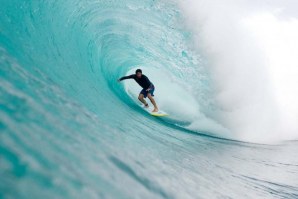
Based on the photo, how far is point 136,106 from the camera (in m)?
8.55

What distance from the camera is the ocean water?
2387mm

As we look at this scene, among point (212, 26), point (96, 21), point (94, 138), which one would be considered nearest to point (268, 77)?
Result: point (212, 26)

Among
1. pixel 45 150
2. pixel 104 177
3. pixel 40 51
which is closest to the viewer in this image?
pixel 45 150

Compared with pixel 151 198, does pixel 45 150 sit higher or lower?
lower

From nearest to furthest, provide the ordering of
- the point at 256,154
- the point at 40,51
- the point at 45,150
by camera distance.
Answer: the point at 45,150
the point at 40,51
the point at 256,154

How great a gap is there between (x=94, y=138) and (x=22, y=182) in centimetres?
168

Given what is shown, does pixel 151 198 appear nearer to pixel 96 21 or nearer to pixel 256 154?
pixel 256 154

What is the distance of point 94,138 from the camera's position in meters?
3.34

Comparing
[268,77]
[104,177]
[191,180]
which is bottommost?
[104,177]

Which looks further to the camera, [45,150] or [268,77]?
[268,77]

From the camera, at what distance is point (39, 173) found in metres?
1.88

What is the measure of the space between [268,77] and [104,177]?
11.7 m

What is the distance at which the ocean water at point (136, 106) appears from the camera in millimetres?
2387

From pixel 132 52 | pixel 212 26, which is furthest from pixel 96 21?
pixel 212 26
